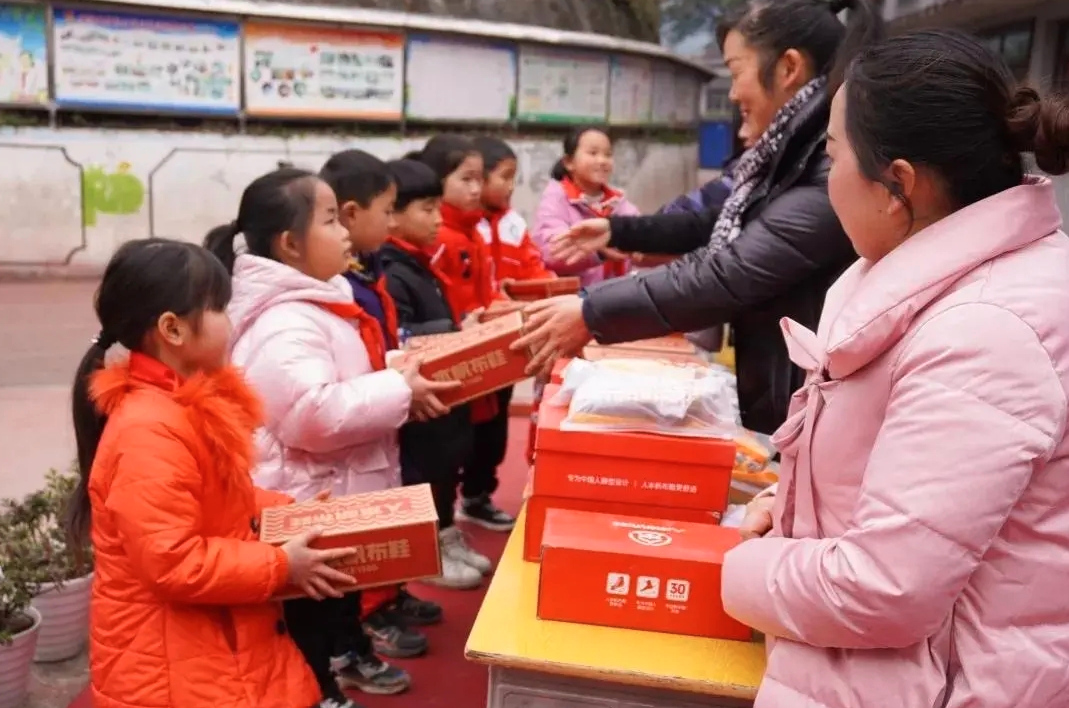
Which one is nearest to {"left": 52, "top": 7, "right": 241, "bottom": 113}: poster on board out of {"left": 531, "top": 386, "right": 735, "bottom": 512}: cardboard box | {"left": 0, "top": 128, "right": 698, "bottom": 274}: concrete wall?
{"left": 0, "top": 128, "right": 698, "bottom": 274}: concrete wall

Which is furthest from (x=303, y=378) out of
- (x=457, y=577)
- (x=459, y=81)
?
(x=459, y=81)

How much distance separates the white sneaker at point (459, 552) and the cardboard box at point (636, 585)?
2.02m

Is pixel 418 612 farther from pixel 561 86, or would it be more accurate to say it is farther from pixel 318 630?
pixel 561 86

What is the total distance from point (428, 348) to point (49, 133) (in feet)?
21.9

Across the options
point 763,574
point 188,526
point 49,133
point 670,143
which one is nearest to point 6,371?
point 49,133

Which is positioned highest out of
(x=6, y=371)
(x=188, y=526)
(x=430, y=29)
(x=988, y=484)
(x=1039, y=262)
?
(x=430, y=29)

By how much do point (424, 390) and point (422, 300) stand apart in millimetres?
920

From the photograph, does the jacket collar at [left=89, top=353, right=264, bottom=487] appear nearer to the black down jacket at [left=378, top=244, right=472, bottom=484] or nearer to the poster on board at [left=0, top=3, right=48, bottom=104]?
the black down jacket at [left=378, top=244, right=472, bottom=484]

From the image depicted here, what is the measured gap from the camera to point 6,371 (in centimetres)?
574

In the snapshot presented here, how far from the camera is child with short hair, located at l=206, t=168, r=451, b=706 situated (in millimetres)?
2391

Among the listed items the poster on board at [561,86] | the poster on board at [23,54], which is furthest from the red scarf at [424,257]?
the poster on board at [561,86]

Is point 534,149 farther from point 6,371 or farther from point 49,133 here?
point 6,371

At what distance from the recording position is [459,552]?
367 cm

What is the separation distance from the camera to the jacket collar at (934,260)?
3.81ft
